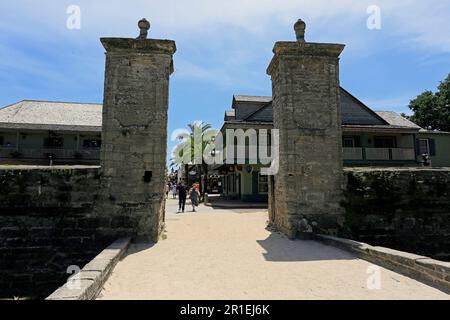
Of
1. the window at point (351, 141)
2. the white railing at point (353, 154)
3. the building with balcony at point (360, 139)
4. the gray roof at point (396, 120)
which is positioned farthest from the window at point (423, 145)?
the white railing at point (353, 154)

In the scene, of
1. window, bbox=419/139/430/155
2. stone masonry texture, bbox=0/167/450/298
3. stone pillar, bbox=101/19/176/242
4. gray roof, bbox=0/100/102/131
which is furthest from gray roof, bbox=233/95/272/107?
stone masonry texture, bbox=0/167/450/298

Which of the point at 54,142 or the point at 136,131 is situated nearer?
the point at 136,131

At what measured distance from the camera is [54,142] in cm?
2341

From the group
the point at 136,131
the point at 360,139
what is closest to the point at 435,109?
the point at 360,139

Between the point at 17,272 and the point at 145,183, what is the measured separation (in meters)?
3.80

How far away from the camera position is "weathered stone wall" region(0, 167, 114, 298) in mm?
7082

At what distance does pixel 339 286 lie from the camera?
452cm

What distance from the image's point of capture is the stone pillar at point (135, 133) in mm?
7852

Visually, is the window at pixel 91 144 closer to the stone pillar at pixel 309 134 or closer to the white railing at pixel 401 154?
the stone pillar at pixel 309 134

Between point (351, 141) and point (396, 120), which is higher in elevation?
point (396, 120)

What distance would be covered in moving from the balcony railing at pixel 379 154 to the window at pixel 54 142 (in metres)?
23.0

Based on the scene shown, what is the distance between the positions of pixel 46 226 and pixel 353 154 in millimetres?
19653

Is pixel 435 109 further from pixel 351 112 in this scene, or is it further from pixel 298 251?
pixel 298 251

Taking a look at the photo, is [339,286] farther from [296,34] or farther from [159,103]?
[296,34]
